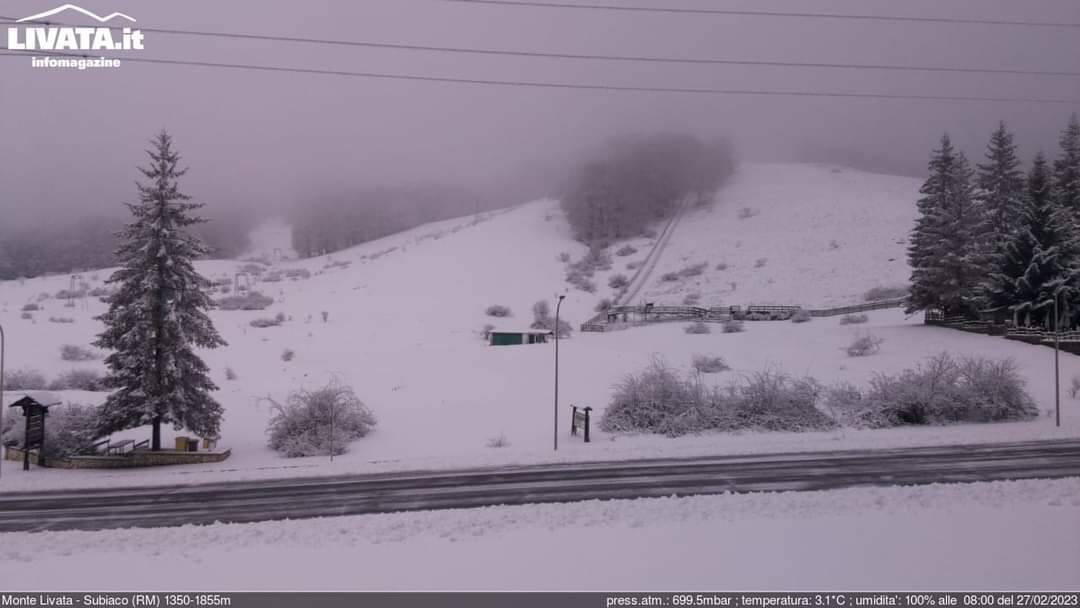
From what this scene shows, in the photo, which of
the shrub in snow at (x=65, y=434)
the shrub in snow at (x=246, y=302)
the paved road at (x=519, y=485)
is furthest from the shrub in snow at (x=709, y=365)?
the shrub in snow at (x=246, y=302)

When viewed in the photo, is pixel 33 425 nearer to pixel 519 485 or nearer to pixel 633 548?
pixel 519 485

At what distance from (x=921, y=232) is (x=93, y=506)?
44.8 m

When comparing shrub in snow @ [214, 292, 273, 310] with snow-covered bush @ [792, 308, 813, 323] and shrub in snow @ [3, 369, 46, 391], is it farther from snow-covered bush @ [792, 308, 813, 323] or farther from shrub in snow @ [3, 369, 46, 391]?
snow-covered bush @ [792, 308, 813, 323]

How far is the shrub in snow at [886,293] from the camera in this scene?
2029 inches

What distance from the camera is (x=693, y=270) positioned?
219ft

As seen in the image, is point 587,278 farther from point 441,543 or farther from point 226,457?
point 441,543

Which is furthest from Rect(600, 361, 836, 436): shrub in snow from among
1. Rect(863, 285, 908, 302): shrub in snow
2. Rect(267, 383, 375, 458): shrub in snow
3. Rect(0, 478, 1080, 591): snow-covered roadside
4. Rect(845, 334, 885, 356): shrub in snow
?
Rect(863, 285, 908, 302): shrub in snow

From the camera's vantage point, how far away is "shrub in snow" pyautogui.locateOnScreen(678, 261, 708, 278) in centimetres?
6606

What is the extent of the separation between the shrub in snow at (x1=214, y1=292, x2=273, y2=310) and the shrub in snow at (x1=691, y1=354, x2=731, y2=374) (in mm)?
42428

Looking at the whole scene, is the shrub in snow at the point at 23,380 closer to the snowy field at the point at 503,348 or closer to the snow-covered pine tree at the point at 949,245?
the snowy field at the point at 503,348

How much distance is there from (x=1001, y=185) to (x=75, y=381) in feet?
201

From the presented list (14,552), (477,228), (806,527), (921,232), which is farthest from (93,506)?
(477,228)

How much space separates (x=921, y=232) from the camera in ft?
130

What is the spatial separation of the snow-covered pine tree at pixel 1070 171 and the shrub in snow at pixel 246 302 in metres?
64.6
